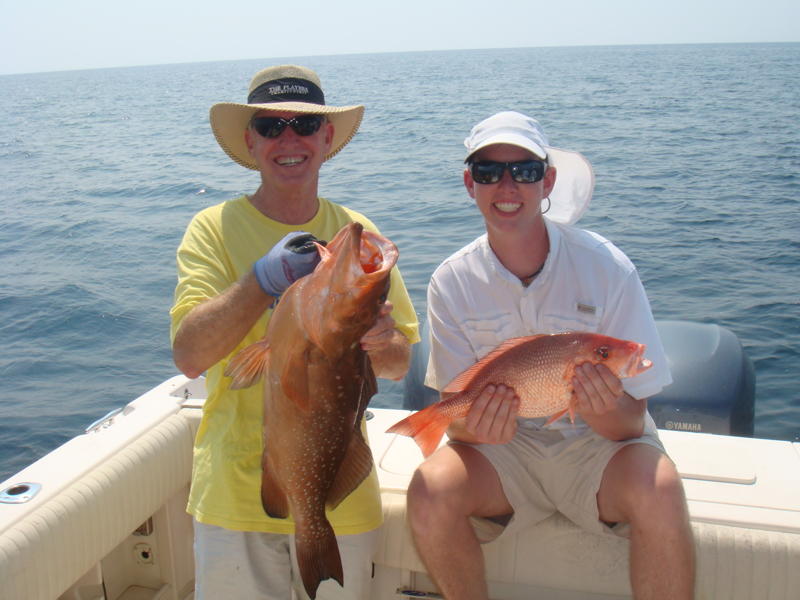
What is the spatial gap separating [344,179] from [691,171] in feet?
27.7

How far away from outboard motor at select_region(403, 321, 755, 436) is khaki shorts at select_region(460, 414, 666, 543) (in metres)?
1.49

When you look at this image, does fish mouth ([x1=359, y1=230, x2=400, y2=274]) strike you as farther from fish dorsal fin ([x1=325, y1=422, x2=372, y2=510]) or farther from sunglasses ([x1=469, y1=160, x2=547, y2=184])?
sunglasses ([x1=469, y1=160, x2=547, y2=184])

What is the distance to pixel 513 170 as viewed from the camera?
338 cm

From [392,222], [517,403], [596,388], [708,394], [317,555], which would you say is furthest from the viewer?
[392,222]

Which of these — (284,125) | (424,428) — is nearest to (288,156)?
(284,125)

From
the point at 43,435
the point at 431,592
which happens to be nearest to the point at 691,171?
the point at 43,435

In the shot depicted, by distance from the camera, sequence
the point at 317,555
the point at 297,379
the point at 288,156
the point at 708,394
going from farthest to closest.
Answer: the point at 708,394 → the point at 288,156 → the point at 317,555 → the point at 297,379

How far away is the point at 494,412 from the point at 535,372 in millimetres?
236

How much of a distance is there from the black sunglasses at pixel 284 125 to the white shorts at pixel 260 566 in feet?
5.29

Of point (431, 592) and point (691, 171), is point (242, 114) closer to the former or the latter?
point (431, 592)

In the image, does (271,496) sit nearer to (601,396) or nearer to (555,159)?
(601,396)

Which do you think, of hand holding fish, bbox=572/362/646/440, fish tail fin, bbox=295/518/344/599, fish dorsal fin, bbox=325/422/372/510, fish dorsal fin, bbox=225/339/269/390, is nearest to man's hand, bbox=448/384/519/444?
hand holding fish, bbox=572/362/646/440

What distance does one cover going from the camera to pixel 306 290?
232cm

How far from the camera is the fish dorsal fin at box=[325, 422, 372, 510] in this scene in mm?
2758
